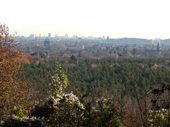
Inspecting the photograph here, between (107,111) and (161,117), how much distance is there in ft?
3.62

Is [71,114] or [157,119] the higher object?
[71,114]

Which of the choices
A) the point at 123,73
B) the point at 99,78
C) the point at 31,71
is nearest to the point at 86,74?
the point at 99,78

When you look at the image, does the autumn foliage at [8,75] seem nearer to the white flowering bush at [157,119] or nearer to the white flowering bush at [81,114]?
the white flowering bush at [81,114]

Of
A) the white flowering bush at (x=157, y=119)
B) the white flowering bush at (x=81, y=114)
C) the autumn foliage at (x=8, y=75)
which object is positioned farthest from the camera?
the autumn foliage at (x=8, y=75)

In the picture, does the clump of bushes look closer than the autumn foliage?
Yes

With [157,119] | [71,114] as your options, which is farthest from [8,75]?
[157,119]

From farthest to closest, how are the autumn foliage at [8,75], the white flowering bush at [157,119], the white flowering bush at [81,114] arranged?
the autumn foliage at [8,75], the white flowering bush at [157,119], the white flowering bush at [81,114]

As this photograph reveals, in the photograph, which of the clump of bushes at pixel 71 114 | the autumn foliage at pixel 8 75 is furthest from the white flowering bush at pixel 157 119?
the autumn foliage at pixel 8 75

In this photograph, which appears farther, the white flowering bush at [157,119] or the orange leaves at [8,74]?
the orange leaves at [8,74]

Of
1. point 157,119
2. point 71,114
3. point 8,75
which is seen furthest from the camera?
point 8,75

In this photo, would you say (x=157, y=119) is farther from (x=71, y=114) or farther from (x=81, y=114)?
(x=71, y=114)

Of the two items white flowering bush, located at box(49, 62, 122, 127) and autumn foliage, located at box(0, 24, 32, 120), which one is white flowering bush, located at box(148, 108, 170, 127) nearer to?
white flowering bush, located at box(49, 62, 122, 127)

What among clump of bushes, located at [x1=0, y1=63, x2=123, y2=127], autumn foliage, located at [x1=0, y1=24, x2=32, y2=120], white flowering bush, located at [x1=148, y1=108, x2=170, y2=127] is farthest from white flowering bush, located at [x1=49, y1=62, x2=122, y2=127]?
autumn foliage, located at [x1=0, y1=24, x2=32, y2=120]

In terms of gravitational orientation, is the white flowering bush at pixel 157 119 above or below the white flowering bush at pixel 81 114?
below
